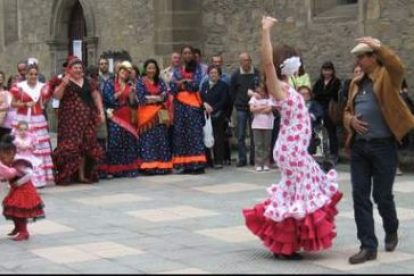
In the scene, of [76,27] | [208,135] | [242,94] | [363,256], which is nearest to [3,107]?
[208,135]

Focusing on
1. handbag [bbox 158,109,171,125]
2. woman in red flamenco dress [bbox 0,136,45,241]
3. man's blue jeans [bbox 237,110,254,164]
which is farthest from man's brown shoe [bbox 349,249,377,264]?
man's blue jeans [bbox 237,110,254,164]

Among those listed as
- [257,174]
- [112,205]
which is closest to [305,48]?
[257,174]

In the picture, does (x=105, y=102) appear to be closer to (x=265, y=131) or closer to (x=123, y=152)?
(x=123, y=152)

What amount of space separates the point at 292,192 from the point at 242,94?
23.4 ft

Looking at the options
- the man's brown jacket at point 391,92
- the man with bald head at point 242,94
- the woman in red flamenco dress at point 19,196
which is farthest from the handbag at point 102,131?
the man's brown jacket at point 391,92

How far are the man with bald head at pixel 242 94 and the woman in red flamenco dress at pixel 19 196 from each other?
628 cm

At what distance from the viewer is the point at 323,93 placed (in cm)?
1355

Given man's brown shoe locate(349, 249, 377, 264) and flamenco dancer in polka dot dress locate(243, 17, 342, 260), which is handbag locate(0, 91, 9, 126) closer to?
flamenco dancer in polka dot dress locate(243, 17, 342, 260)

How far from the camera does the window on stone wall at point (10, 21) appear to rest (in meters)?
25.4

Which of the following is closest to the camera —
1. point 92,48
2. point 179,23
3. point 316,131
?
point 316,131

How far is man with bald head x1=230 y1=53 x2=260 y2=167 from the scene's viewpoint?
13836mm

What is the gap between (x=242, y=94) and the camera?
13.8m

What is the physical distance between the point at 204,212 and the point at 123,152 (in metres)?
3.72

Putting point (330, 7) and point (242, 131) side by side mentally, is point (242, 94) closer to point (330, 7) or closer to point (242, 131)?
point (242, 131)
